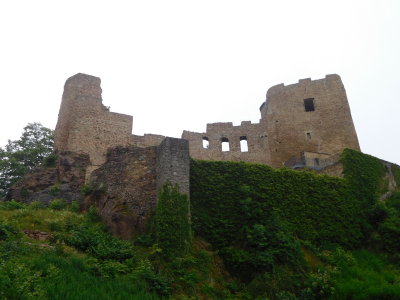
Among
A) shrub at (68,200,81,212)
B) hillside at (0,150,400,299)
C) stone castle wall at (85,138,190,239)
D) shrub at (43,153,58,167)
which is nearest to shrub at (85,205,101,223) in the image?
hillside at (0,150,400,299)

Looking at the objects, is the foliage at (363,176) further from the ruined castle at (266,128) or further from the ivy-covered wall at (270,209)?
the ruined castle at (266,128)

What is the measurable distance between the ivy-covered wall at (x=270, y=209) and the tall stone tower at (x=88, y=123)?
9.90m

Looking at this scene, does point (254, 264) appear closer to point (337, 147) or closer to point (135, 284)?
point (135, 284)

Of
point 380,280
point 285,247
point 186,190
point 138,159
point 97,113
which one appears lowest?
point 380,280

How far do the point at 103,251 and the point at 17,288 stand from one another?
377 centimetres

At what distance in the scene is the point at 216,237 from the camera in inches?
535

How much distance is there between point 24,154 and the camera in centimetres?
2764

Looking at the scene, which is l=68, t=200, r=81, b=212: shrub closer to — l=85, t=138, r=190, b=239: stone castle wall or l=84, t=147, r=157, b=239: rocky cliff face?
l=84, t=147, r=157, b=239: rocky cliff face

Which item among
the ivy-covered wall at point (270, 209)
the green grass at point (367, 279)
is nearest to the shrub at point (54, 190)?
the ivy-covered wall at point (270, 209)

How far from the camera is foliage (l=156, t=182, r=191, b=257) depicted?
12203mm

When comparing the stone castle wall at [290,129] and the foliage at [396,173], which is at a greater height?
the stone castle wall at [290,129]

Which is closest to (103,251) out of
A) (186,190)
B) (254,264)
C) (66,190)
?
(186,190)

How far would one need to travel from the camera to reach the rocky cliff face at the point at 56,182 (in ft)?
59.3

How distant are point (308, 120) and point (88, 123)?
15.4 meters
